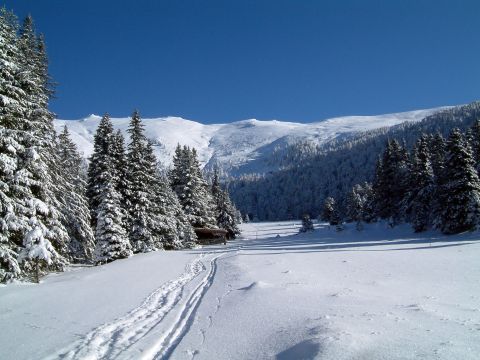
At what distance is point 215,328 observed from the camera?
28.7 ft

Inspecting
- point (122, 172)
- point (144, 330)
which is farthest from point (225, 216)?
point (144, 330)

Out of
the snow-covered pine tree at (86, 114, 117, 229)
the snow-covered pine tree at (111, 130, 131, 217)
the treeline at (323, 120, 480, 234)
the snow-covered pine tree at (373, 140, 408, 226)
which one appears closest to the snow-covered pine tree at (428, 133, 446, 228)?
the treeline at (323, 120, 480, 234)

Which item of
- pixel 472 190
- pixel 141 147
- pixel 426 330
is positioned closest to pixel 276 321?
pixel 426 330

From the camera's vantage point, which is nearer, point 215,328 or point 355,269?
point 215,328

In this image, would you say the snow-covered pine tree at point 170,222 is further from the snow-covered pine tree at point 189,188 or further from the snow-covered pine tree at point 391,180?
the snow-covered pine tree at point 391,180

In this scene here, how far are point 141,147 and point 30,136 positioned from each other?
1796cm

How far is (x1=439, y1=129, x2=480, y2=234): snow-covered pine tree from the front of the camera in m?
35.3

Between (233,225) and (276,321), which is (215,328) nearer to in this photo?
(276,321)

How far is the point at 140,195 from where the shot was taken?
1323 inches

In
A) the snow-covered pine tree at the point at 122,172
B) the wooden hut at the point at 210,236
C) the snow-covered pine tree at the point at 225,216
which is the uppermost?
the snow-covered pine tree at the point at 122,172

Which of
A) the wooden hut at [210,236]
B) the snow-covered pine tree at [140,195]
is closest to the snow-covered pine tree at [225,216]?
the wooden hut at [210,236]

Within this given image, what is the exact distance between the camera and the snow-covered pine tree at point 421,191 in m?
42.9

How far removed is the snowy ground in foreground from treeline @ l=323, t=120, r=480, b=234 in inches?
819

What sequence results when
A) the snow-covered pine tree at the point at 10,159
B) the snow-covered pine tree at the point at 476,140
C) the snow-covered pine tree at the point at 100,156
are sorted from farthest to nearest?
the snow-covered pine tree at the point at 476,140 < the snow-covered pine tree at the point at 100,156 < the snow-covered pine tree at the point at 10,159
